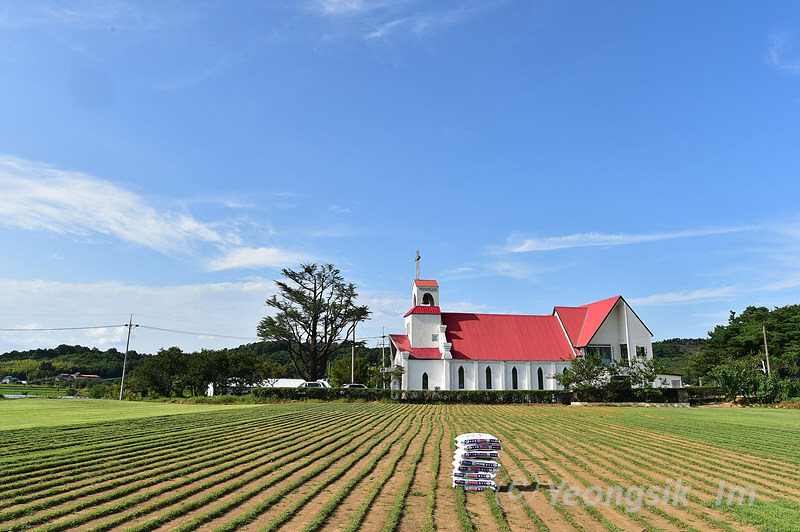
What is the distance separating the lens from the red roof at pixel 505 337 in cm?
5431

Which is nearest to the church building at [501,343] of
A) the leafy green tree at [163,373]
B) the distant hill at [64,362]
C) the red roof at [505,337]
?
the red roof at [505,337]

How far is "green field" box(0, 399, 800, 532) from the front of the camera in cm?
851

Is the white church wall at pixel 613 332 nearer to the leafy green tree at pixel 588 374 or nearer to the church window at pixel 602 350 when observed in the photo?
the church window at pixel 602 350

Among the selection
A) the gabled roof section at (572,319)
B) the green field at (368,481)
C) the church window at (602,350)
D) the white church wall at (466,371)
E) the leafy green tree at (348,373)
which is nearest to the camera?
the green field at (368,481)

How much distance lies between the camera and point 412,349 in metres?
53.7

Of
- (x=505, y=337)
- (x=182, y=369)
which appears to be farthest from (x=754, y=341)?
(x=182, y=369)

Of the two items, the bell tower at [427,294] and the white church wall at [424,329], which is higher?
the bell tower at [427,294]

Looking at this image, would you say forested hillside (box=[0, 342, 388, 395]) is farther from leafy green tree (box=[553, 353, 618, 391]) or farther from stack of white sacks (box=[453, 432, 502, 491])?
stack of white sacks (box=[453, 432, 502, 491])

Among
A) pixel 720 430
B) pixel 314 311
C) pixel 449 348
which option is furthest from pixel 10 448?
pixel 314 311

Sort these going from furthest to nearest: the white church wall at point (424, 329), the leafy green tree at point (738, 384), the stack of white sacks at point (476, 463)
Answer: the white church wall at point (424, 329) < the leafy green tree at point (738, 384) < the stack of white sacks at point (476, 463)

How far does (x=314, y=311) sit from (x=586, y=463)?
49.9 m

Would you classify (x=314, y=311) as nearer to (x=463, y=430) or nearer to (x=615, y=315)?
(x=615, y=315)

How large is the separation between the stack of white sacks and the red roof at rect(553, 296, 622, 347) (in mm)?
47284

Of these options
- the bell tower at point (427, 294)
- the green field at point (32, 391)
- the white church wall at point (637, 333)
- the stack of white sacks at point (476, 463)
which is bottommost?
the green field at point (32, 391)
